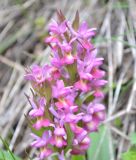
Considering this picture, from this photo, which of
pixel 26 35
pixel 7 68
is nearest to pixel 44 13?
pixel 26 35

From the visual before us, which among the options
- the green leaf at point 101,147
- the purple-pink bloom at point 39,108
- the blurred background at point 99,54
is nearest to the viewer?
the purple-pink bloom at point 39,108

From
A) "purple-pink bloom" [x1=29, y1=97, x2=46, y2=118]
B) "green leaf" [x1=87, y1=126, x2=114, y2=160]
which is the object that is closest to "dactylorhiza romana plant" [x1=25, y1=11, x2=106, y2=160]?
"purple-pink bloom" [x1=29, y1=97, x2=46, y2=118]

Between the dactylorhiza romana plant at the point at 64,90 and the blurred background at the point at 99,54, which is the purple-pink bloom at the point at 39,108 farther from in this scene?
the blurred background at the point at 99,54

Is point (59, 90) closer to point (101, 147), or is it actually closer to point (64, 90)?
point (64, 90)

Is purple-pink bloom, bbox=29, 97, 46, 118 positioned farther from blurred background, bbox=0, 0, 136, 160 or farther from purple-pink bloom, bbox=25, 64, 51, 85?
blurred background, bbox=0, 0, 136, 160

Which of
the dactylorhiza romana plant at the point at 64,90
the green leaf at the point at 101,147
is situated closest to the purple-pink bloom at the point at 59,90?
the dactylorhiza romana plant at the point at 64,90

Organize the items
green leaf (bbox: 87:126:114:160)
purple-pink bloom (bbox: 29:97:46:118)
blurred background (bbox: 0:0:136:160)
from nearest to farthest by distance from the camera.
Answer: purple-pink bloom (bbox: 29:97:46:118), green leaf (bbox: 87:126:114:160), blurred background (bbox: 0:0:136:160)
